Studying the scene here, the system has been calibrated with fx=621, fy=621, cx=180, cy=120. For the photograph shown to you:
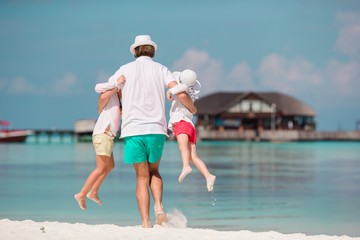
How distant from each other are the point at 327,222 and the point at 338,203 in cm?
345

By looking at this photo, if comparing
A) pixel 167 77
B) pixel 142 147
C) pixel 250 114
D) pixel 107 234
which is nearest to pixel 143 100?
pixel 167 77

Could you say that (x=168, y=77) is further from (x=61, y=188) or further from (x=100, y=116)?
(x=61, y=188)

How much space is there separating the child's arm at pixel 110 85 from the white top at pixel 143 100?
0.04m

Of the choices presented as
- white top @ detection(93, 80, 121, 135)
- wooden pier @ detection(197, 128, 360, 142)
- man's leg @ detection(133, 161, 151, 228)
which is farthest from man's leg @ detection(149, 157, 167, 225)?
wooden pier @ detection(197, 128, 360, 142)

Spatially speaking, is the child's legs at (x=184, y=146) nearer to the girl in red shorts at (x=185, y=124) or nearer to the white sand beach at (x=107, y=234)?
the girl in red shorts at (x=185, y=124)

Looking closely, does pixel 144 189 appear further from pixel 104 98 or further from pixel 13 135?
pixel 13 135

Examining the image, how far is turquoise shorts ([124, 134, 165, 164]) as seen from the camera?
630 cm

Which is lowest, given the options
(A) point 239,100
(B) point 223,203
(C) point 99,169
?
(B) point 223,203

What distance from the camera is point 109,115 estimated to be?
658 cm

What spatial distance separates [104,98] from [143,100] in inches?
18.1

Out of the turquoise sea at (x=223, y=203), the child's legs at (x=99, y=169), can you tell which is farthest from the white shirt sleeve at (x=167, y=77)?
the turquoise sea at (x=223, y=203)

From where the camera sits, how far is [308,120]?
9175cm

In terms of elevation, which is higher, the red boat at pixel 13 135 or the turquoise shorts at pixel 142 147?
the red boat at pixel 13 135

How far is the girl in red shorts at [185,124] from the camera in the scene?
674 centimetres
